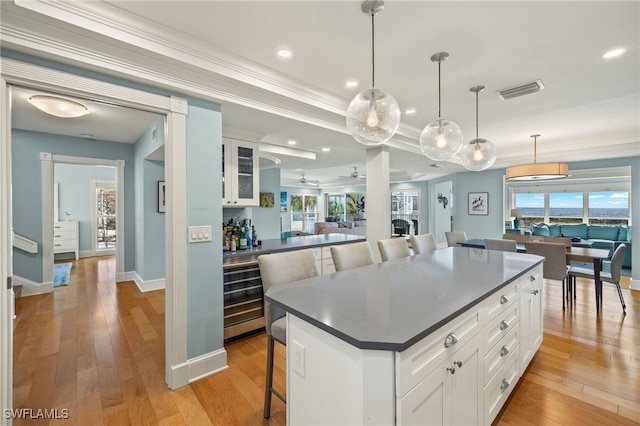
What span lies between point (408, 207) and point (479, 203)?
3.40 meters

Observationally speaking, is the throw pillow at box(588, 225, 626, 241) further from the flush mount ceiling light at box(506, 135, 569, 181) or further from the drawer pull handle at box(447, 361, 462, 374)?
the drawer pull handle at box(447, 361, 462, 374)

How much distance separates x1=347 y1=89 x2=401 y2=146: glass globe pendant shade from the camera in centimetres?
174

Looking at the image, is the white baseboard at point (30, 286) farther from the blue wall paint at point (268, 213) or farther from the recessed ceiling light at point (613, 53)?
the recessed ceiling light at point (613, 53)

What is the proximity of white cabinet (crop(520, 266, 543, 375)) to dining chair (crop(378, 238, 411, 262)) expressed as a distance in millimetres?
1094

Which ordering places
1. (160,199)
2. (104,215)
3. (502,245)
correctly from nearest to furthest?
(502,245) < (160,199) < (104,215)

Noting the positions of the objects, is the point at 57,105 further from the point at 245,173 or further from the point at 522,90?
the point at 522,90

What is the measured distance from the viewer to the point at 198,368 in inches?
89.4

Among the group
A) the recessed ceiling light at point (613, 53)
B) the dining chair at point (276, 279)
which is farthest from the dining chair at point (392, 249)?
the recessed ceiling light at point (613, 53)

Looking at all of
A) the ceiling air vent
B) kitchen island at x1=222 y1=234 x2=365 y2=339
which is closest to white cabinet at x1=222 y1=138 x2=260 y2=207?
kitchen island at x1=222 y1=234 x2=365 y2=339

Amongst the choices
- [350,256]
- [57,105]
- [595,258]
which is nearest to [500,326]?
[350,256]

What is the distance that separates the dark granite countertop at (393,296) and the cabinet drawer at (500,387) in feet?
1.81

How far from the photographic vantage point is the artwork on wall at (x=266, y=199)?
6.34 m

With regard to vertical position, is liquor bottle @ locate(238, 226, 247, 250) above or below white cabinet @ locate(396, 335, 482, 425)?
above

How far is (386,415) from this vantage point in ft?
3.34
